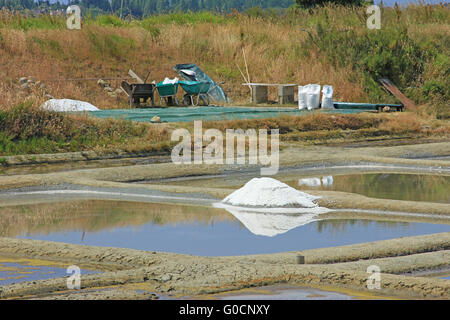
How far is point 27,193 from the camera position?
11.3 metres

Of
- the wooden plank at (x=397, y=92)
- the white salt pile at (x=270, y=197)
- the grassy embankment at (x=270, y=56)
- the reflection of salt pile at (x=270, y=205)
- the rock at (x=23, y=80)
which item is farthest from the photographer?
the wooden plank at (x=397, y=92)

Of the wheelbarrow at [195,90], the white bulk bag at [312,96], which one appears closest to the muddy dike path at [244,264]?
the white bulk bag at [312,96]

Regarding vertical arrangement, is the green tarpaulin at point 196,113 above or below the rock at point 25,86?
below

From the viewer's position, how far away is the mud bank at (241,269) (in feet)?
19.6

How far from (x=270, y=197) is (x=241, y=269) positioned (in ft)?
10.7

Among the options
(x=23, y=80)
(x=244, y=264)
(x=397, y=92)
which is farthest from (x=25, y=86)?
(x=244, y=264)

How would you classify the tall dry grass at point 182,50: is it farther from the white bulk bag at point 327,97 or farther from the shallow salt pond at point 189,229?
the shallow salt pond at point 189,229

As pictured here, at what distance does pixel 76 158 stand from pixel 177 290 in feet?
27.8

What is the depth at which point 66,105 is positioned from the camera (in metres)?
17.3

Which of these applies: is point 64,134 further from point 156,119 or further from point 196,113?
point 196,113

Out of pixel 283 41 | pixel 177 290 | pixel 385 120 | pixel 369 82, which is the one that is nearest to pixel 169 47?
pixel 283 41

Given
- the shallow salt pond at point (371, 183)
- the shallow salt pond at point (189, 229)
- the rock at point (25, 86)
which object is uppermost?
the rock at point (25, 86)

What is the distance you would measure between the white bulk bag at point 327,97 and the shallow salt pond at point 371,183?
19.4 ft

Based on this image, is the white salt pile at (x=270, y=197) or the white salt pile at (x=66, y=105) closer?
the white salt pile at (x=270, y=197)
